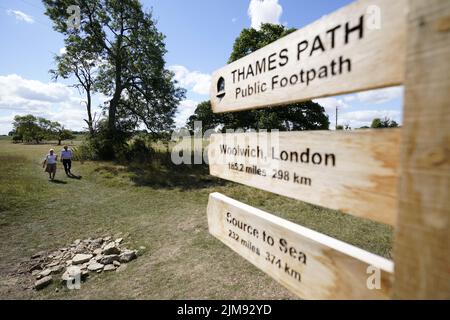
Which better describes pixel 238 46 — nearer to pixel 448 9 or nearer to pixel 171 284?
pixel 171 284

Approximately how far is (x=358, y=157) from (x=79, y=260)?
6.54 metres

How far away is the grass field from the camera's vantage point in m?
4.70

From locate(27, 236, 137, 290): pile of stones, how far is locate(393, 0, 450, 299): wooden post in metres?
5.80

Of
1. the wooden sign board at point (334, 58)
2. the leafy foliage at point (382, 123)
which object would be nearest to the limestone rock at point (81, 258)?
the wooden sign board at point (334, 58)

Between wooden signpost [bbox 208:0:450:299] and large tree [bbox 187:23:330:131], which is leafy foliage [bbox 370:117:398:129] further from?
wooden signpost [bbox 208:0:450:299]

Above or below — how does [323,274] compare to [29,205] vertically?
above

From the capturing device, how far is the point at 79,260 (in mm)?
5953

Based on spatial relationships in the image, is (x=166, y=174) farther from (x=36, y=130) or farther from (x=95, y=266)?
(x=36, y=130)

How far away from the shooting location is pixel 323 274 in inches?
51.4

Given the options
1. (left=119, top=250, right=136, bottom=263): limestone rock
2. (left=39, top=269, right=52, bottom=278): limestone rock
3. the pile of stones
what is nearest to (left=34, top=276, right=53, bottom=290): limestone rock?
the pile of stones

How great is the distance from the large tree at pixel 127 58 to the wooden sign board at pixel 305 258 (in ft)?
75.2

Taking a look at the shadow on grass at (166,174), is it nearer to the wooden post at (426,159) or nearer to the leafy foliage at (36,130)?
the wooden post at (426,159)
